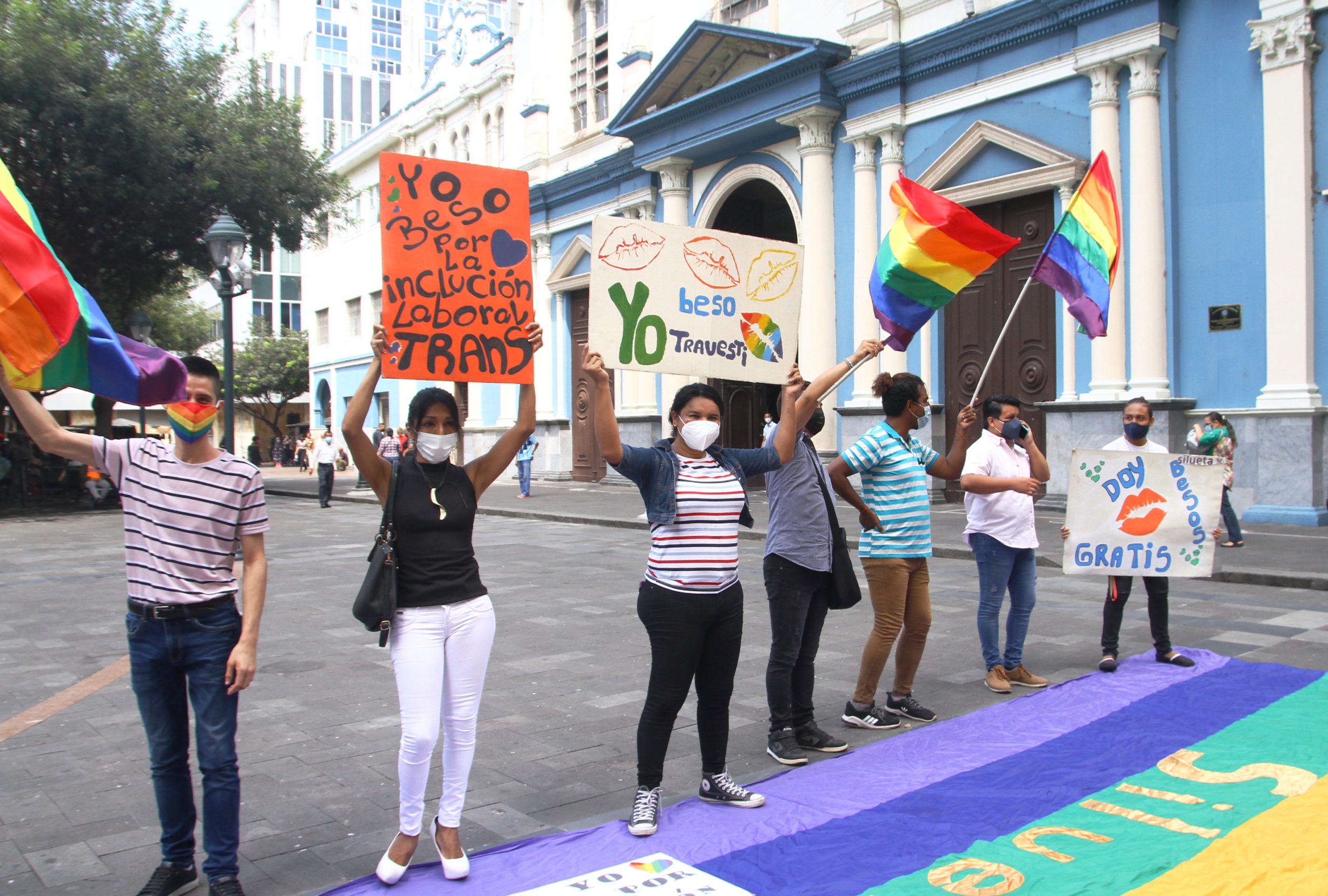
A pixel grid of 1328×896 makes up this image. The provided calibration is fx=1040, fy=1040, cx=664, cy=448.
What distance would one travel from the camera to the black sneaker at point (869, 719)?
5.41m

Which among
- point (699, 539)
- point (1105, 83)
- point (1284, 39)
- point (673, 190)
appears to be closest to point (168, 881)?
point (699, 539)

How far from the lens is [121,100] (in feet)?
67.5

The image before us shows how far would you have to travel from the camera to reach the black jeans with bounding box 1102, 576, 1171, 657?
253 inches

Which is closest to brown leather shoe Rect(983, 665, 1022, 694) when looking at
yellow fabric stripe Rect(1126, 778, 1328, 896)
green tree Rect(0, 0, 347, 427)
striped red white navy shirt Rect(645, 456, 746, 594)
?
yellow fabric stripe Rect(1126, 778, 1328, 896)

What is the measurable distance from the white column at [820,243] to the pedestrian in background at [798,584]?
1471 centimetres

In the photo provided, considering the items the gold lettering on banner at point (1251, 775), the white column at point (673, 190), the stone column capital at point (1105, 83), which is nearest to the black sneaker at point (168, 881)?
the gold lettering on banner at point (1251, 775)

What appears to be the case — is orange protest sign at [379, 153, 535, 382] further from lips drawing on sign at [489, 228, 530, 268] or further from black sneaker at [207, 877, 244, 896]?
black sneaker at [207, 877, 244, 896]

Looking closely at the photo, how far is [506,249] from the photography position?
4.45 meters

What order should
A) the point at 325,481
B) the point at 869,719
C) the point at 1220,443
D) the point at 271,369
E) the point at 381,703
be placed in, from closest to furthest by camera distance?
the point at 869,719 < the point at 381,703 < the point at 1220,443 < the point at 325,481 < the point at 271,369

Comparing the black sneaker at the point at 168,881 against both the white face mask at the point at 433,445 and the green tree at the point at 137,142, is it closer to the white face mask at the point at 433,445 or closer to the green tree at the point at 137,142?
the white face mask at the point at 433,445

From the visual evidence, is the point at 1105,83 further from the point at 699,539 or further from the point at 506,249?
the point at 699,539

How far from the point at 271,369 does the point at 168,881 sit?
56.2 m

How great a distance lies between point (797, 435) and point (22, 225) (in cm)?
319

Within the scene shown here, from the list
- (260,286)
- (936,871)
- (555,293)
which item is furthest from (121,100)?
(260,286)
